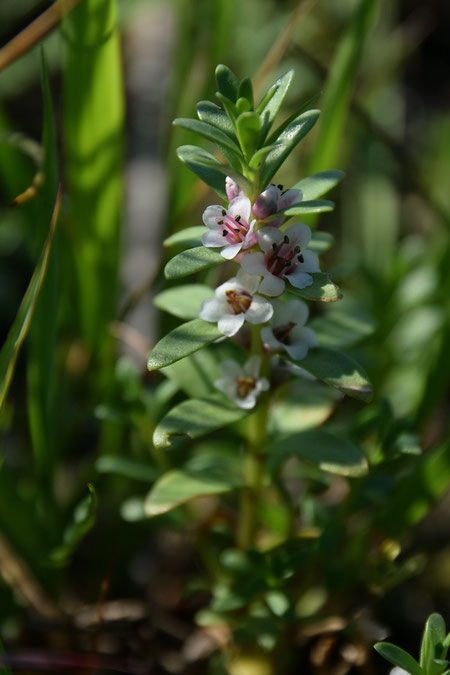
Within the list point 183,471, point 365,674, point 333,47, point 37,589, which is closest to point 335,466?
point 183,471

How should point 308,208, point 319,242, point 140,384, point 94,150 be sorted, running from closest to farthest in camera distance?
point 308,208 → point 319,242 → point 140,384 → point 94,150

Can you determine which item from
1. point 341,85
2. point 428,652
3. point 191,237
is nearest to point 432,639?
point 428,652

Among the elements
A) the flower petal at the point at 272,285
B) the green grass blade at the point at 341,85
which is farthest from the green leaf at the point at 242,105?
the green grass blade at the point at 341,85

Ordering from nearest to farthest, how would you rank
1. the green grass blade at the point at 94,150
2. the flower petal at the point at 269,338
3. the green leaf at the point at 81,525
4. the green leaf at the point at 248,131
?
the green leaf at the point at 248,131, the flower petal at the point at 269,338, the green leaf at the point at 81,525, the green grass blade at the point at 94,150

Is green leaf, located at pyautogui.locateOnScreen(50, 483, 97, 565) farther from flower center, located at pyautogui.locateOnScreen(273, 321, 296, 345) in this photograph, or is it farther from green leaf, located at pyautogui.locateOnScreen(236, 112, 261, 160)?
green leaf, located at pyautogui.locateOnScreen(236, 112, 261, 160)

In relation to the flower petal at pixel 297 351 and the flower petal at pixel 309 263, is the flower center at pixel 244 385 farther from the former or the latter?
the flower petal at pixel 309 263

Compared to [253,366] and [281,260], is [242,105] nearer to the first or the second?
[281,260]

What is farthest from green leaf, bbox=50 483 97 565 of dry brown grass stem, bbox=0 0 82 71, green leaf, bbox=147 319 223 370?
dry brown grass stem, bbox=0 0 82 71
